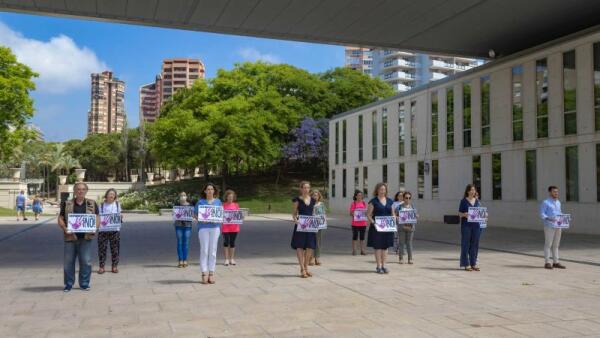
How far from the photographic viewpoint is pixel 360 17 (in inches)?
783

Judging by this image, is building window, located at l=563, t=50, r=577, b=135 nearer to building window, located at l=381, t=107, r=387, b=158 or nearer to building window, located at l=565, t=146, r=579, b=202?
building window, located at l=565, t=146, r=579, b=202

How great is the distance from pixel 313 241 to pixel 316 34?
1357cm

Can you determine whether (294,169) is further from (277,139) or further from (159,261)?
(159,261)

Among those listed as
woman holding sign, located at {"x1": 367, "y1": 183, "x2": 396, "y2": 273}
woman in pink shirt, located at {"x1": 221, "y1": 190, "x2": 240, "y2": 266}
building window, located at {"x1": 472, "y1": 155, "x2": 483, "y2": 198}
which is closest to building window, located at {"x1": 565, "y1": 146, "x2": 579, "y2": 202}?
building window, located at {"x1": 472, "y1": 155, "x2": 483, "y2": 198}

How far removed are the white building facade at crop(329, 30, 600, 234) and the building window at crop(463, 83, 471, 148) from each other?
0.17 ft

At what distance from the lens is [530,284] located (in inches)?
376

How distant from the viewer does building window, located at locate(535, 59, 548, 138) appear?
78.6 feet

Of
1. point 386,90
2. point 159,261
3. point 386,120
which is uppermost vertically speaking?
point 386,90

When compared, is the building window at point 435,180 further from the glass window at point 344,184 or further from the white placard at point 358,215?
the white placard at point 358,215

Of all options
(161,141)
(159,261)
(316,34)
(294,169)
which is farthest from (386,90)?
(159,261)

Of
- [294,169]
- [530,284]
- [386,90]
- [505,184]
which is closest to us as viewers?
[530,284]

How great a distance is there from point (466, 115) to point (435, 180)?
4.29 meters

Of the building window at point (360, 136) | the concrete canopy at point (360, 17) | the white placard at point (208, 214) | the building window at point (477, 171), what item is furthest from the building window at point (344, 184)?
the white placard at point (208, 214)

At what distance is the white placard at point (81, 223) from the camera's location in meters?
8.84
